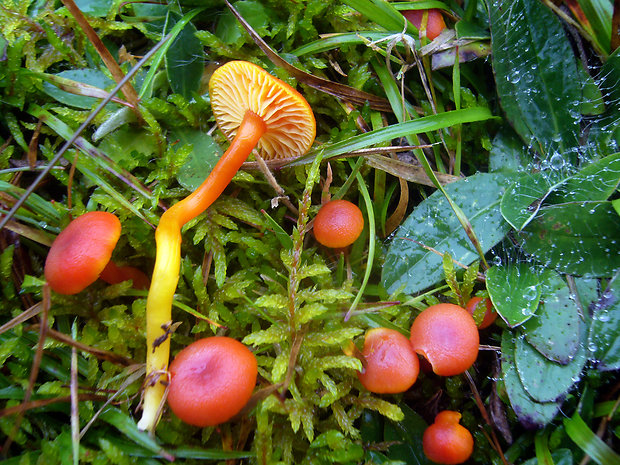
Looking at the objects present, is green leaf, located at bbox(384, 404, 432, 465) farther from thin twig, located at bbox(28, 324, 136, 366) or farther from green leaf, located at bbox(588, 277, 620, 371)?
thin twig, located at bbox(28, 324, 136, 366)

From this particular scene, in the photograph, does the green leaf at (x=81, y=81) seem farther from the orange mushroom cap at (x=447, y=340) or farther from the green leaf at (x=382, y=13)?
the orange mushroom cap at (x=447, y=340)

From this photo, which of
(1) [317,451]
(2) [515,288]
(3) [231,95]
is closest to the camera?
(1) [317,451]

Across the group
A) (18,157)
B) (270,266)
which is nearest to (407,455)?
(270,266)

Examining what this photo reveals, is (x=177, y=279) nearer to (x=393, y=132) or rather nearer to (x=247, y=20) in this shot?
(x=393, y=132)

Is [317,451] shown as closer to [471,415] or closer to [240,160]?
[471,415]

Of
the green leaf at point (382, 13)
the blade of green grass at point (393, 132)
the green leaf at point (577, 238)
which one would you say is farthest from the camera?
the green leaf at point (382, 13)

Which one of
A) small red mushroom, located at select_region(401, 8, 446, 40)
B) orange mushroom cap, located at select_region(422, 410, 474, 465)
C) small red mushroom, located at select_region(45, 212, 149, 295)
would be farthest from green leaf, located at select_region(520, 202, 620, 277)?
small red mushroom, located at select_region(45, 212, 149, 295)

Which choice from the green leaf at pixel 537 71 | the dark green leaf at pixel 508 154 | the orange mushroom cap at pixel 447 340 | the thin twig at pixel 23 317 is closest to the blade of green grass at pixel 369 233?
the orange mushroom cap at pixel 447 340
